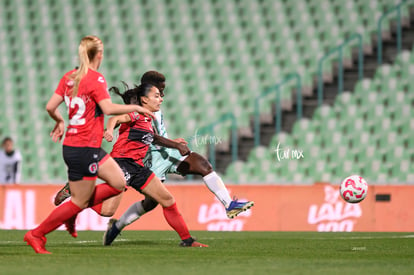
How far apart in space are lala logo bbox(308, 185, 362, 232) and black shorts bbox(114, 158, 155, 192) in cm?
460

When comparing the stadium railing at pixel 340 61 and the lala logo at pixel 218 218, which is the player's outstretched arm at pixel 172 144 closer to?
the lala logo at pixel 218 218

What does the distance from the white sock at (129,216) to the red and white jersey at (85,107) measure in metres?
1.53

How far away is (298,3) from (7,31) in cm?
674

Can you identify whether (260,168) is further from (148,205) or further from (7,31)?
(7,31)

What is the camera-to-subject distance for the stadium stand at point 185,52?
15.6m

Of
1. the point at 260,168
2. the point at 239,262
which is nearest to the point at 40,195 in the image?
the point at 260,168

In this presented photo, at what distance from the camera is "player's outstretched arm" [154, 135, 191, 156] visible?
25.5ft

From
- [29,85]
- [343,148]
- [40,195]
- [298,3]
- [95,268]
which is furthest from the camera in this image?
[29,85]

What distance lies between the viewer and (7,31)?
1880 centimetres

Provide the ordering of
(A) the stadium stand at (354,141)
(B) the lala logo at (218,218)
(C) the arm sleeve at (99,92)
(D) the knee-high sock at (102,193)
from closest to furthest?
(C) the arm sleeve at (99,92) < (D) the knee-high sock at (102,193) < (B) the lala logo at (218,218) < (A) the stadium stand at (354,141)

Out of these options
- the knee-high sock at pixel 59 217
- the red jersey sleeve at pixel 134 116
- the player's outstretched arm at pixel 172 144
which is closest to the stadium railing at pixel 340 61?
the player's outstretched arm at pixel 172 144

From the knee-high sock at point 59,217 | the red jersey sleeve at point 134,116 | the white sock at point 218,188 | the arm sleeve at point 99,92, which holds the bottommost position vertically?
the knee-high sock at point 59,217

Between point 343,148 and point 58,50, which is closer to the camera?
point 343,148

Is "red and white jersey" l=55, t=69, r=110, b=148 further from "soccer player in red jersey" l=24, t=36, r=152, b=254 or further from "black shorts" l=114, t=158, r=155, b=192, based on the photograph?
"black shorts" l=114, t=158, r=155, b=192
